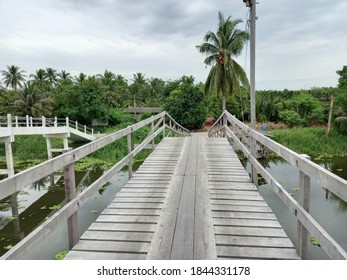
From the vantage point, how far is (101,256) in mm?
2539

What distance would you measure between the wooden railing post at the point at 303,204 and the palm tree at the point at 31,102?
106ft

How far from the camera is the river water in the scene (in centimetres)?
803

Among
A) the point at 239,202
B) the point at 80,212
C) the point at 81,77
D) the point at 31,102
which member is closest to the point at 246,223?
the point at 239,202

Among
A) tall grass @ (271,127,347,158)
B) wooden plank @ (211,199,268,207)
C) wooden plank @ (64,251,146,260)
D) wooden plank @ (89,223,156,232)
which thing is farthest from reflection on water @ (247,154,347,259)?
tall grass @ (271,127,347,158)

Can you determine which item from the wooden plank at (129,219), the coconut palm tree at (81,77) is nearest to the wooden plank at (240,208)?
the wooden plank at (129,219)

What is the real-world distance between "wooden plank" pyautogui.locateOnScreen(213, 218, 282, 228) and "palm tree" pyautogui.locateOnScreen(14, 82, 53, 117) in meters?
31.4

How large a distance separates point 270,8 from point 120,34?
35.5 ft

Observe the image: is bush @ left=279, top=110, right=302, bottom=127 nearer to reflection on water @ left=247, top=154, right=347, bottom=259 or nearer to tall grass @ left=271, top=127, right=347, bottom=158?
tall grass @ left=271, top=127, right=347, bottom=158

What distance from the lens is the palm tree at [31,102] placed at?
3034cm

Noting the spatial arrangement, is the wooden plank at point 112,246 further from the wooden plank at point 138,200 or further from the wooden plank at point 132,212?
the wooden plank at point 138,200

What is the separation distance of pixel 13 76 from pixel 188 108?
29826 millimetres

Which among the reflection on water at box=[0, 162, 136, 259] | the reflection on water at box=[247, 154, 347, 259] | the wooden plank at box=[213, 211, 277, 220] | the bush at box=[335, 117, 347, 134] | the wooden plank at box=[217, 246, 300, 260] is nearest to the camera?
the wooden plank at box=[217, 246, 300, 260]

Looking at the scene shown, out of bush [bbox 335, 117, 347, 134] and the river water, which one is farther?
bush [bbox 335, 117, 347, 134]

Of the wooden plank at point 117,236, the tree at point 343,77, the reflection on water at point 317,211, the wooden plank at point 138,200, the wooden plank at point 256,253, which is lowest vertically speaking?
the reflection on water at point 317,211
